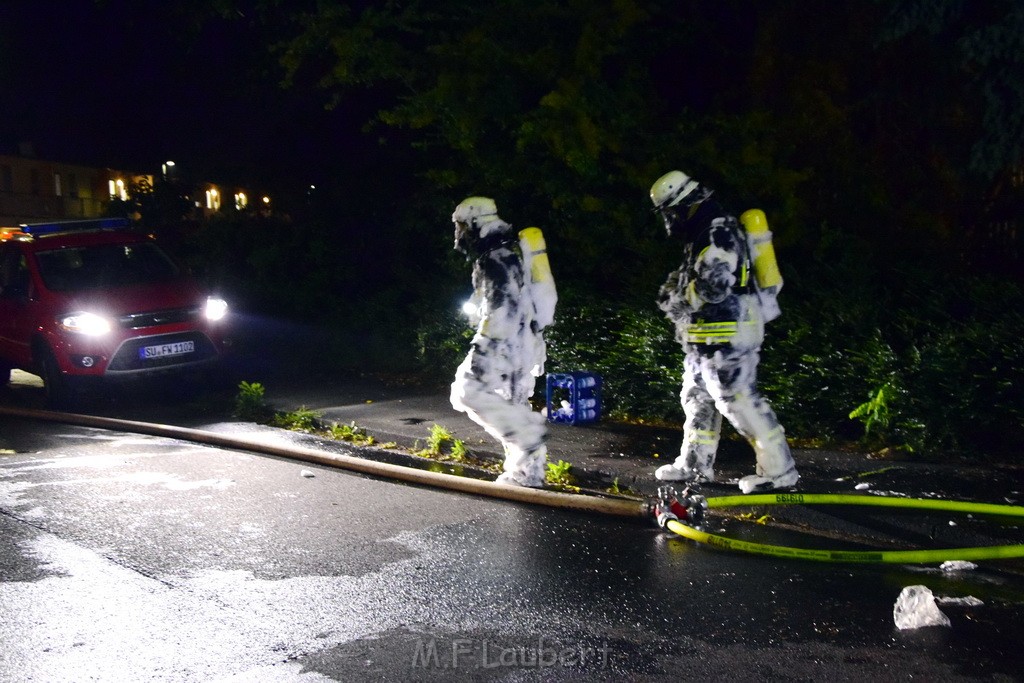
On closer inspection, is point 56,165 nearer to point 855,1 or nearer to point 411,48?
point 411,48

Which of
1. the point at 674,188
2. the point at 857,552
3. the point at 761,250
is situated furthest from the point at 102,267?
the point at 857,552

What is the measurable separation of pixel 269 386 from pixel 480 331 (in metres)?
6.29

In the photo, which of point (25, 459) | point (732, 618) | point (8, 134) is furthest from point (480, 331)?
point (8, 134)

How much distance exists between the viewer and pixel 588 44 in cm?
1087

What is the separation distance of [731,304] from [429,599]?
113 inches

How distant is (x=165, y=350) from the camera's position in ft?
38.8

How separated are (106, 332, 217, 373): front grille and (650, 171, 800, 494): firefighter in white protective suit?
673 cm

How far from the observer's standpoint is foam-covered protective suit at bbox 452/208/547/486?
282 inches

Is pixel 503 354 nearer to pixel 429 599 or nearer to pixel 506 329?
pixel 506 329

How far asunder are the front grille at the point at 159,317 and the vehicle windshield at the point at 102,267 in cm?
77

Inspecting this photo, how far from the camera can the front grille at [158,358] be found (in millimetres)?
11547

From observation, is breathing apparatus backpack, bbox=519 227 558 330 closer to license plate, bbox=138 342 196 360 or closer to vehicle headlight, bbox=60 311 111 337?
license plate, bbox=138 342 196 360

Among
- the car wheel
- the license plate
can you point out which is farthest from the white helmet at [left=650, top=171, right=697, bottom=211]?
the car wheel

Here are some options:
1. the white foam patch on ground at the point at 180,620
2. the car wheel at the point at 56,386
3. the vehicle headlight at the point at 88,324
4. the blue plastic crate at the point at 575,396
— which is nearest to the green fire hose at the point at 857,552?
the white foam patch on ground at the point at 180,620
